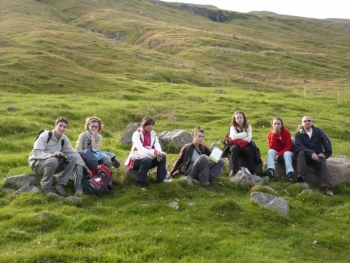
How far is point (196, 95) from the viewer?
44.8 metres

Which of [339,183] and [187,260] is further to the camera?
[339,183]

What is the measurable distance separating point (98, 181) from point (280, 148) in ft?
25.0

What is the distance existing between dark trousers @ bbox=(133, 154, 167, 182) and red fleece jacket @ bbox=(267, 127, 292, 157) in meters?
5.04

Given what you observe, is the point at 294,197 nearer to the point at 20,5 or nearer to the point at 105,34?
the point at 105,34

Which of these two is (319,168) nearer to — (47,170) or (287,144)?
(287,144)

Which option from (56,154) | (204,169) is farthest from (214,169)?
(56,154)

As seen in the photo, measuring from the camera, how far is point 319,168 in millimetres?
14883

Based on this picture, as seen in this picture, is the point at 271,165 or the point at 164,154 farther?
the point at 271,165

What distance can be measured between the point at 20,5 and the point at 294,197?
155 metres

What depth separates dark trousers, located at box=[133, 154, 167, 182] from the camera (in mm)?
13383

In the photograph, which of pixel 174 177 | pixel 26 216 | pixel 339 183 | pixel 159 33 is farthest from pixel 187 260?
pixel 159 33

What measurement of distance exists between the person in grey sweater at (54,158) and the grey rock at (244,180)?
5635 millimetres

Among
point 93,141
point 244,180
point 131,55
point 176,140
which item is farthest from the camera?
point 131,55

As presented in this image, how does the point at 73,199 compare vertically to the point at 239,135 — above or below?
below
